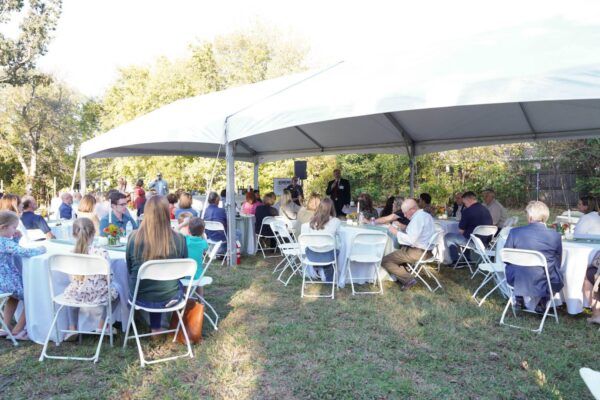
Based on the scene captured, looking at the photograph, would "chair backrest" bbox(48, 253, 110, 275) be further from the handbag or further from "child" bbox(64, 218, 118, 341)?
the handbag

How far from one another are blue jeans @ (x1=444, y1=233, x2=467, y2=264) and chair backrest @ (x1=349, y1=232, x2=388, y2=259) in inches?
69.1

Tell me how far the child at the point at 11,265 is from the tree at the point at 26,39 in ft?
66.7

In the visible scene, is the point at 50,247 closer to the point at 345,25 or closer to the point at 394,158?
the point at 394,158

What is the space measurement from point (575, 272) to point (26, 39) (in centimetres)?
2431

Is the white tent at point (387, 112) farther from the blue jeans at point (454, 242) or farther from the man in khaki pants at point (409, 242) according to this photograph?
the blue jeans at point (454, 242)

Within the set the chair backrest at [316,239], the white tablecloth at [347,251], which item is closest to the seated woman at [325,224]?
the white tablecloth at [347,251]

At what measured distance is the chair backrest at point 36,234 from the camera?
5.00 metres

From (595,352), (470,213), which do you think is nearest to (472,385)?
(595,352)

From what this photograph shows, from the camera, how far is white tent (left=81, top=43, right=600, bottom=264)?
14.7 feet

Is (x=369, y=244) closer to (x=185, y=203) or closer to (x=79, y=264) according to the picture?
(x=185, y=203)

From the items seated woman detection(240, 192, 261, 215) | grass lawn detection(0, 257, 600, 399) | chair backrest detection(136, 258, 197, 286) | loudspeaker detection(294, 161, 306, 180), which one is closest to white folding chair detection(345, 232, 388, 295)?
grass lawn detection(0, 257, 600, 399)

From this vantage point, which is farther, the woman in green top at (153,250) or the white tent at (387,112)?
the white tent at (387,112)

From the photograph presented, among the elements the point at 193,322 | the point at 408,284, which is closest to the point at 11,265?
the point at 193,322

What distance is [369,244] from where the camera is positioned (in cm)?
552
